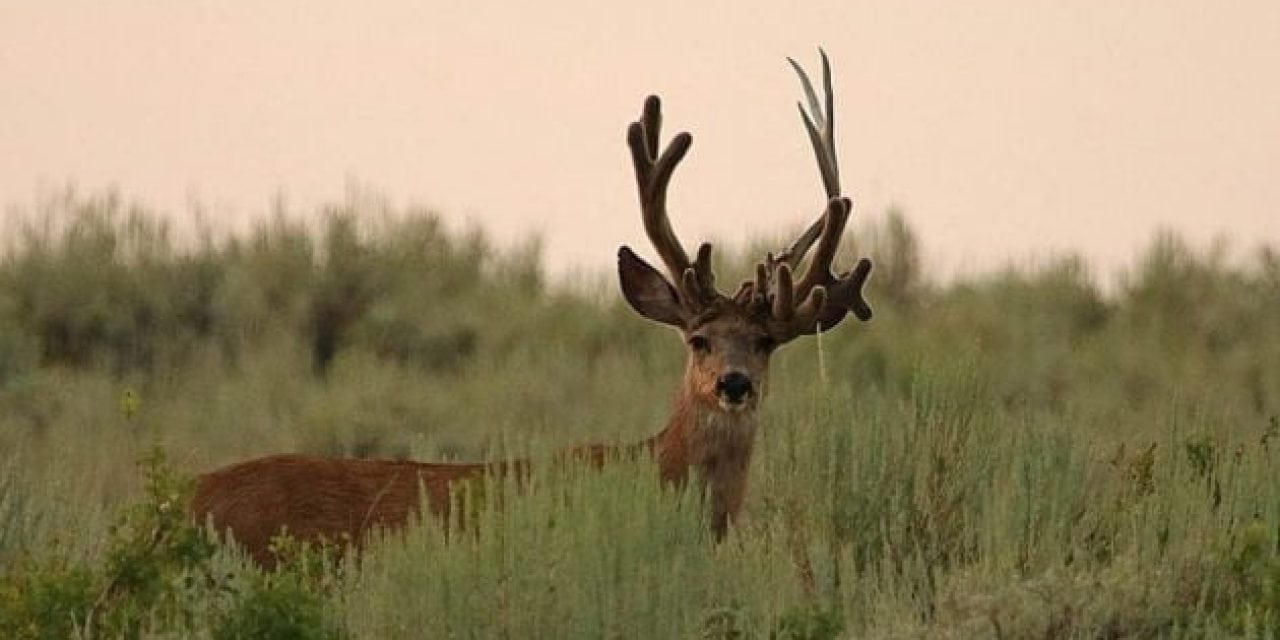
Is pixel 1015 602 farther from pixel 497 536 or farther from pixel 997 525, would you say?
pixel 497 536

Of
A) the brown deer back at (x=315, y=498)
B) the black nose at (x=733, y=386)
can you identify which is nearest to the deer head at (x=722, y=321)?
the black nose at (x=733, y=386)

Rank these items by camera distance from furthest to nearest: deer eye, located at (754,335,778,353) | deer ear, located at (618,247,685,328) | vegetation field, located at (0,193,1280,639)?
1. deer ear, located at (618,247,685,328)
2. deer eye, located at (754,335,778,353)
3. vegetation field, located at (0,193,1280,639)

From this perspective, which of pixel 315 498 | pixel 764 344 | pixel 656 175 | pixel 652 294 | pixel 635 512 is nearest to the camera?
pixel 635 512

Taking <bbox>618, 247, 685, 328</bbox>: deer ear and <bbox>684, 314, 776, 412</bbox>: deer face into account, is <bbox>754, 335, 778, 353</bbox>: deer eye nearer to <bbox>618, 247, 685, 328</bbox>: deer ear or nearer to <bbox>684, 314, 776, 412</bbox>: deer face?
<bbox>684, 314, 776, 412</bbox>: deer face

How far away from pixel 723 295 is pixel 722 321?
41 cm

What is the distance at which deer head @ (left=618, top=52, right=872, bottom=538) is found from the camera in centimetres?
1336

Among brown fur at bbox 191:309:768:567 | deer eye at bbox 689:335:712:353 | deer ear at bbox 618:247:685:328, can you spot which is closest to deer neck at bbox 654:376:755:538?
brown fur at bbox 191:309:768:567

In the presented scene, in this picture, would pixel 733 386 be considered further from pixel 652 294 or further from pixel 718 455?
pixel 652 294

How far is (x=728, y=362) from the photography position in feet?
43.9

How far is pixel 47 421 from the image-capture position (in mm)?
21344

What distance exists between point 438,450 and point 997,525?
8.47 metres

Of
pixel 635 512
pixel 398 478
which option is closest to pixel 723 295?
pixel 398 478

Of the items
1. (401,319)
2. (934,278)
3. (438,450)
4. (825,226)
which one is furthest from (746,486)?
(934,278)

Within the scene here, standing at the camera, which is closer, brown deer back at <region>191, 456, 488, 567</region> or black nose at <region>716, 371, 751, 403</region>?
brown deer back at <region>191, 456, 488, 567</region>
